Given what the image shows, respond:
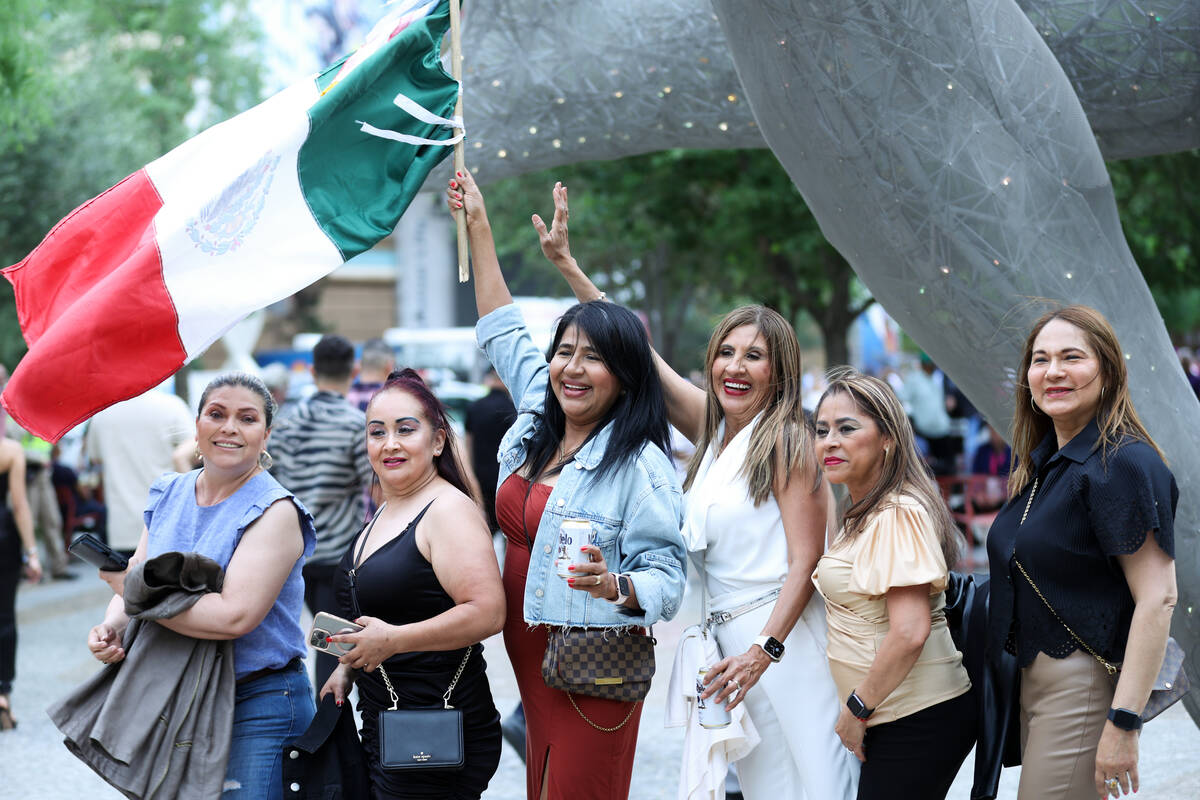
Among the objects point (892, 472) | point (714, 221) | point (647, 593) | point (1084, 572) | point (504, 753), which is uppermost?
point (714, 221)

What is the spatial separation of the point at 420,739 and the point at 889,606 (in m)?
1.28

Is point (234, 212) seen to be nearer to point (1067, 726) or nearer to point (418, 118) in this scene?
point (418, 118)

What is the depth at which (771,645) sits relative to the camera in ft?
11.3

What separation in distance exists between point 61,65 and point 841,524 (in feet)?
59.7

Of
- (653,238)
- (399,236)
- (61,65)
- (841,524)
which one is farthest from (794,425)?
(399,236)

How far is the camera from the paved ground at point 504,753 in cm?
559

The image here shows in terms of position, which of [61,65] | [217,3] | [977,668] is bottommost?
[977,668]

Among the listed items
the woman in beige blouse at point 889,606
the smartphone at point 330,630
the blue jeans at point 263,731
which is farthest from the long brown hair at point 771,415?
the blue jeans at point 263,731

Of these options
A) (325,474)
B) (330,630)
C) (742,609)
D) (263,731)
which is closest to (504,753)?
(325,474)

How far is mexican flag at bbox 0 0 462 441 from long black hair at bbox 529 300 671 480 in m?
0.92

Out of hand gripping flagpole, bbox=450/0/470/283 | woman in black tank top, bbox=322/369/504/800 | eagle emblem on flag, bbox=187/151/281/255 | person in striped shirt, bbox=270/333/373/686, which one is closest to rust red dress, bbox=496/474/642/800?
woman in black tank top, bbox=322/369/504/800

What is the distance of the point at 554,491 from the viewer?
3.47 meters

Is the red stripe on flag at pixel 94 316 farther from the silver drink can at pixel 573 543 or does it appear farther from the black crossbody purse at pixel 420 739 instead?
the silver drink can at pixel 573 543

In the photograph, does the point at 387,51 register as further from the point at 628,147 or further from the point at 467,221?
the point at 628,147
